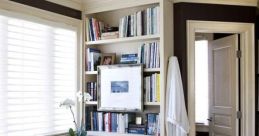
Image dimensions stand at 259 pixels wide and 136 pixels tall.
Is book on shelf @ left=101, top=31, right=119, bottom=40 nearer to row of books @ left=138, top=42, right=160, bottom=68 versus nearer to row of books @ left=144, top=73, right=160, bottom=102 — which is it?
row of books @ left=138, top=42, right=160, bottom=68

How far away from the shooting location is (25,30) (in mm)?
3346

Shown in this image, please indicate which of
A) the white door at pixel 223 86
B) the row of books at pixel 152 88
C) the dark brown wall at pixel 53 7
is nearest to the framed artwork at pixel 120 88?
the row of books at pixel 152 88

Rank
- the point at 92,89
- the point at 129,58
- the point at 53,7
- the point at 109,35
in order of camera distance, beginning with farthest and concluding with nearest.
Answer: the point at 92,89, the point at 109,35, the point at 129,58, the point at 53,7

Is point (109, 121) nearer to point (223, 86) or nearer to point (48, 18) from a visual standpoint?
point (48, 18)

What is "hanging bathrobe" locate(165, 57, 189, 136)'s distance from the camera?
132 inches

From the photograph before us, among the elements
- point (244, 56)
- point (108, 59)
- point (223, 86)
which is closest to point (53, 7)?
point (108, 59)

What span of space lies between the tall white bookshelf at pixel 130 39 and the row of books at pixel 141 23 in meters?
0.07

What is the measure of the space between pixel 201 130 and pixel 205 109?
36 cm

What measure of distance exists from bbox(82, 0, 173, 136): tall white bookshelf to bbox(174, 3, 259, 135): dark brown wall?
0.08 meters

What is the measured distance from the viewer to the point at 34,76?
3426 millimetres

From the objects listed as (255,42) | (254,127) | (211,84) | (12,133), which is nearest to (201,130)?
(211,84)

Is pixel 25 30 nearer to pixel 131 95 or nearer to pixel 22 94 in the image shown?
pixel 22 94

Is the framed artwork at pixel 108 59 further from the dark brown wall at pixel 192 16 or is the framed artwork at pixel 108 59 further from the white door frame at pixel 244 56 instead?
the white door frame at pixel 244 56

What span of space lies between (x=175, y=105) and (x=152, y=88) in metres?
0.34
